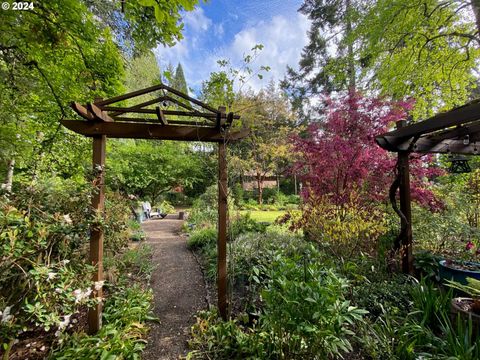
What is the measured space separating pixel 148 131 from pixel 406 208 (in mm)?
3567

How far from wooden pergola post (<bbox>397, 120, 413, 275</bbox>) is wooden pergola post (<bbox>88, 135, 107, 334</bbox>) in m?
3.71

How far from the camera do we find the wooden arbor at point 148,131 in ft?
7.34

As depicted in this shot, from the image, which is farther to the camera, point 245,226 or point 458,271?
point 245,226

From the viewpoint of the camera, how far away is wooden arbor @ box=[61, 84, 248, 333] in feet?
7.34

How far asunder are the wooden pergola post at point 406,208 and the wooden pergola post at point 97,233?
3.71 metres

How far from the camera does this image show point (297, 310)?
160 centimetres

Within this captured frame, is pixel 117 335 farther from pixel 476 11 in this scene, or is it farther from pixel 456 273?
pixel 476 11

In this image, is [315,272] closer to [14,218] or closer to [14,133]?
[14,218]

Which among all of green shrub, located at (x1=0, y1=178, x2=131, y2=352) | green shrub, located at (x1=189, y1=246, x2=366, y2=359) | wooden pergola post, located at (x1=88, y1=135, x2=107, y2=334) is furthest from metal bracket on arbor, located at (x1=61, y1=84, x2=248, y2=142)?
green shrub, located at (x1=189, y1=246, x2=366, y2=359)

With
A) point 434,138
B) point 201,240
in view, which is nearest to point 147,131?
point 201,240

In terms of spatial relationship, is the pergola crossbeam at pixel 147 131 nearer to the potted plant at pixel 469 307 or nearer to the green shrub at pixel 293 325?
the green shrub at pixel 293 325

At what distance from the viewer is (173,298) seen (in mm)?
2984

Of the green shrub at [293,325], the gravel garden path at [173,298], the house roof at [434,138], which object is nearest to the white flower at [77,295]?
the gravel garden path at [173,298]

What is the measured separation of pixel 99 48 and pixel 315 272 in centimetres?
375
